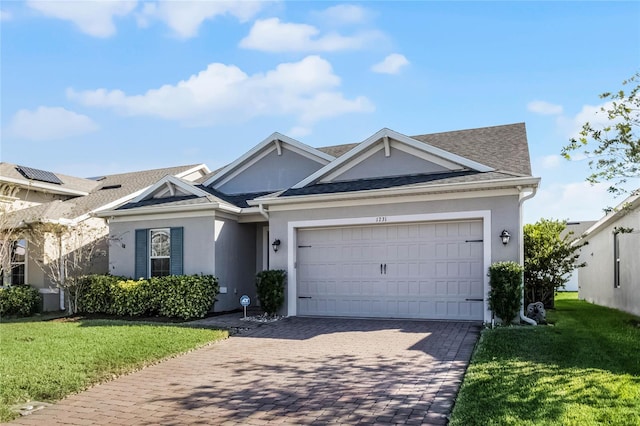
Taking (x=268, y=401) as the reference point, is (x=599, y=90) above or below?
above

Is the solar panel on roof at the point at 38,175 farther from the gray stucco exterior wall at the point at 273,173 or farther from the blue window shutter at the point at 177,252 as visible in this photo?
the blue window shutter at the point at 177,252

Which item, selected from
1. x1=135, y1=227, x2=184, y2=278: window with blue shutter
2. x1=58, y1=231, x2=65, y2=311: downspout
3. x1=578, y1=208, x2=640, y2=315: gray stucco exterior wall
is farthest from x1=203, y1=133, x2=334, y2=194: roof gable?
x1=578, y1=208, x2=640, y2=315: gray stucco exterior wall

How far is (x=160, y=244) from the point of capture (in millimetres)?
15242

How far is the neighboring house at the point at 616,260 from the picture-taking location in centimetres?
1364

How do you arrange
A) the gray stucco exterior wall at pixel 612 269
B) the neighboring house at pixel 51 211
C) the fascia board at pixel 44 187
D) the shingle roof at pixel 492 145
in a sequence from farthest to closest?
the fascia board at pixel 44 187, the neighboring house at pixel 51 211, the gray stucco exterior wall at pixel 612 269, the shingle roof at pixel 492 145

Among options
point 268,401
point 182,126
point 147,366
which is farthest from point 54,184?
point 268,401

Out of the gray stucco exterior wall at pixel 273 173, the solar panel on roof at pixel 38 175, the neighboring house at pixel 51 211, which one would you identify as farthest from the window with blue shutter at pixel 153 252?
the solar panel on roof at pixel 38 175

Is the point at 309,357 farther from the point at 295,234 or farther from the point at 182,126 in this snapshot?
the point at 182,126

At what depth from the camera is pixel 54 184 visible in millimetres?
20109

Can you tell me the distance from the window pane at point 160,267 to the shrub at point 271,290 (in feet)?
11.7

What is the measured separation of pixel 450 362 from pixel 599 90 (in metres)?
6.08

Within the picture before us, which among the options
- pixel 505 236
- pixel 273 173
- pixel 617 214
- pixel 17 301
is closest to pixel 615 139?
pixel 505 236

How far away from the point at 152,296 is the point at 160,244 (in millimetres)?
1836

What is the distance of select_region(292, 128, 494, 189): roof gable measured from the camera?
12946 millimetres
